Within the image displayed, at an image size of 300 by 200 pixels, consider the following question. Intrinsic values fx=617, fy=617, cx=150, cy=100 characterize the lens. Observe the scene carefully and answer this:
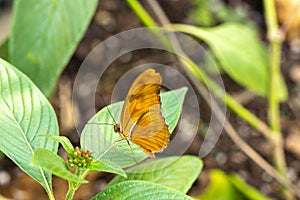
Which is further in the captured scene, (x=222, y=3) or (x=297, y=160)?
(x=222, y=3)

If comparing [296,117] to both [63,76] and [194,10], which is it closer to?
[194,10]

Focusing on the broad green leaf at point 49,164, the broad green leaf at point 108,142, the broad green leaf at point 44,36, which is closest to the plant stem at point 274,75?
the broad green leaf at point 44,36

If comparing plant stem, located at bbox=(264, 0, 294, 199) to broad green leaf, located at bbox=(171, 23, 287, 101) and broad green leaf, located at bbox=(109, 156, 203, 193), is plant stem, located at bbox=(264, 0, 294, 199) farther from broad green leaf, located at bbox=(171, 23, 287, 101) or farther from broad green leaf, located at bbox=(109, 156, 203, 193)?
broad green leaf, located at bbox=(109, 156, 203, 193)

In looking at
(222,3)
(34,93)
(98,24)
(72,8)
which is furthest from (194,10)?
(34,93)

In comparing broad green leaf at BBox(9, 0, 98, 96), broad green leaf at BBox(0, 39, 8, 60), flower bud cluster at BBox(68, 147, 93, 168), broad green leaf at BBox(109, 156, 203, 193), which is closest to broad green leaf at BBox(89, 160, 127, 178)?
flower bud cluster at BBox(68, 147, 93, 168)

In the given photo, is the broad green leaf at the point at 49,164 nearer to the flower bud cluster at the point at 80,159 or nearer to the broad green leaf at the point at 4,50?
the flower bud cluster at the point at 80,159
